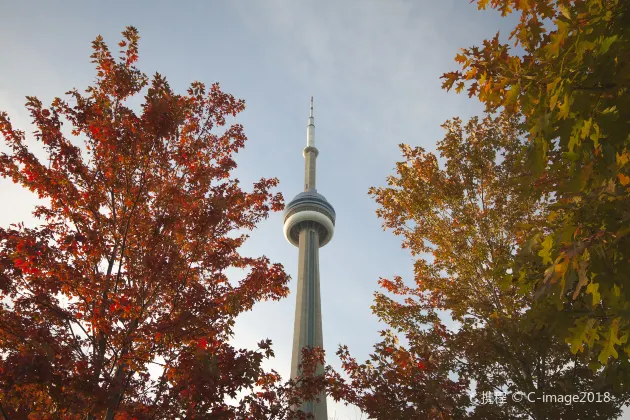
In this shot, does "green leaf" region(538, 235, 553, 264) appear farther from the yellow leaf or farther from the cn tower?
the cn tower

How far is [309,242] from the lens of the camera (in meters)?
72.9

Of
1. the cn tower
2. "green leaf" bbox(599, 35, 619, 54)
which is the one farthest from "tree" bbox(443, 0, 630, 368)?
the cn tower

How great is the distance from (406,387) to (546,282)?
5.65 m

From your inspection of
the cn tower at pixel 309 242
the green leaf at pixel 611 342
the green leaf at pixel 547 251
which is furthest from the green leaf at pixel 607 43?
the cn tower at pixel 309 242

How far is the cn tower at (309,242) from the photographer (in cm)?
5881

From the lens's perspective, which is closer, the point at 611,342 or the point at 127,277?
the point at 611,342

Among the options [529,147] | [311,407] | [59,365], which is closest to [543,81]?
[529,147]

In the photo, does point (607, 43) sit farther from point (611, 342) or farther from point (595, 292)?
point (611, 342)

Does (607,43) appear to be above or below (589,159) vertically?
above

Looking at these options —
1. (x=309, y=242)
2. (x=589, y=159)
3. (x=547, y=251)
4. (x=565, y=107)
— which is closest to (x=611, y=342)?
(x=547, y=251)

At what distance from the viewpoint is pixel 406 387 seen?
26.8 feet

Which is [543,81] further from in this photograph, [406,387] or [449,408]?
[406,387]

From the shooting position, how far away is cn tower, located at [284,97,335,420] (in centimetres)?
5881

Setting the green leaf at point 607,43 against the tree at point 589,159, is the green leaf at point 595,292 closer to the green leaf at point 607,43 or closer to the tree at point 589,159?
the tree at point 589,159
